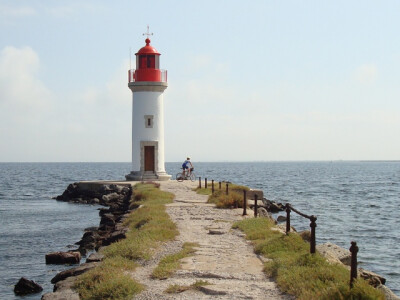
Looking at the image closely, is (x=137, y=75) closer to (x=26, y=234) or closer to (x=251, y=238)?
(x=26, y=234)

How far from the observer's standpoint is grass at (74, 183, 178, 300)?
912 centimetres

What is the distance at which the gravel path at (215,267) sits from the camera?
9.05 m

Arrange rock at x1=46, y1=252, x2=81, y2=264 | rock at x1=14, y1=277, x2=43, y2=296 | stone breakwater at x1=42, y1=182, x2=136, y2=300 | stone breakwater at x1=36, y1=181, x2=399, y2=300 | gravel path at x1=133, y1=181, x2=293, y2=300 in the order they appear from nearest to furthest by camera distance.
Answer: gravel path at x1=133, y1=181, x2=293, y2=300, stone breakwater at x1=36, y1=181, x2=399, y2=300, stone breakwater at x1=42, y1=182, x2=136, y2=300, rock at x1=14, y1=277, x2=43, y2=296, rock at x1=46, y1=252, x2=81, y2=264

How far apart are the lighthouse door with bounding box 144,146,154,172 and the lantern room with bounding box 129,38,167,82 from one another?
4.56 m

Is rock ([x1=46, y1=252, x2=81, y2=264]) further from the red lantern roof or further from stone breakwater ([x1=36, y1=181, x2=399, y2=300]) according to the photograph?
the red lantern roof

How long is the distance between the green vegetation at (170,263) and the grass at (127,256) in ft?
1.70

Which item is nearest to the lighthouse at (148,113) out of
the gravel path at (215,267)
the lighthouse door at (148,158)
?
the lighthouse door at (148,158)

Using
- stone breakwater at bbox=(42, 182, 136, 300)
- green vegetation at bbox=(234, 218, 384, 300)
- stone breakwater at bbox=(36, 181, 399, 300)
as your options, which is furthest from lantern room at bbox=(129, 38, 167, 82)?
green vegetation at bbox=(234, 218, 384, 300)

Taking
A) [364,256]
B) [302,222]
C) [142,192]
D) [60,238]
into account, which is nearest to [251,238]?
[364,256]

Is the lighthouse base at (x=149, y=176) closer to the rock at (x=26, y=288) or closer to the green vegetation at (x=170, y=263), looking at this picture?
the rock at (x=26, y=288)

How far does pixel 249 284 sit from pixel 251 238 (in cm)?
419

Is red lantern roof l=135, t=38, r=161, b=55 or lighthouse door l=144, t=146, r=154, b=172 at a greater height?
red lantern roof l=135, t=38, r=161, b=55

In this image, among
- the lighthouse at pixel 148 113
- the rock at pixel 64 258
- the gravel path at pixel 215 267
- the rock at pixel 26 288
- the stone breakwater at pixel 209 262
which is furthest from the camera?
the lighthouse at pixel 148 113

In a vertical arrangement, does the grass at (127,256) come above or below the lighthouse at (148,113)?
below
